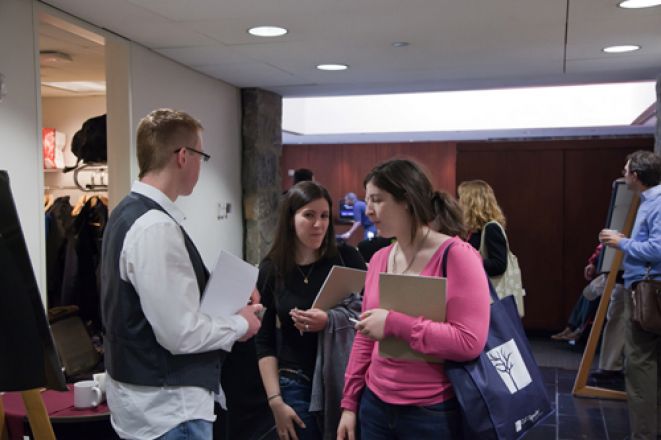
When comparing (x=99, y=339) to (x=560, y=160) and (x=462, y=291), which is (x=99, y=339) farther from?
(x=560, y=160)

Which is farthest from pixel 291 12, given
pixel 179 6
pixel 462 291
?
pixel 462 291

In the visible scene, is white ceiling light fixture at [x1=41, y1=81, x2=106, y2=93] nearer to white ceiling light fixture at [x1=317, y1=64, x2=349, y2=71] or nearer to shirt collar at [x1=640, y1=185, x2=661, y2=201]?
white ceiling light fixture at [x1=317, y1=64, x2=349, y2=71]

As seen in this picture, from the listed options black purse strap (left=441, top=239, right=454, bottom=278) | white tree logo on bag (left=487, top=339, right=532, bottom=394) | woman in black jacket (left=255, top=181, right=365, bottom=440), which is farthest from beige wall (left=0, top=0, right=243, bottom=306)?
white tree logo on bag (left=487, top=339, right=532, bottom=394)

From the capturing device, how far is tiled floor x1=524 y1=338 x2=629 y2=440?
3.86 meters

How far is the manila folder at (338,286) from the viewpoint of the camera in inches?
78.6

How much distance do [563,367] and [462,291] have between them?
13.7ft

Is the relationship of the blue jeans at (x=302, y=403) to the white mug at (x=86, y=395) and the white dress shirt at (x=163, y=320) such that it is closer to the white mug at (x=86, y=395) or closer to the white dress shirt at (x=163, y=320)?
the white dress shirt at (x=163, y=320)

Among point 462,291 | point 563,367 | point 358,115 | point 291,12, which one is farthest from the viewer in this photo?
point 358,115

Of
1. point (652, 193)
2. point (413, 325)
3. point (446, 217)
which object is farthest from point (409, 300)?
point (652, 193)

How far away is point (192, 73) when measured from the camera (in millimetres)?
4652

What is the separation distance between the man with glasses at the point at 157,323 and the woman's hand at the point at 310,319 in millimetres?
312

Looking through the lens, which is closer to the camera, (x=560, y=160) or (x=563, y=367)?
(x=563, y=367)

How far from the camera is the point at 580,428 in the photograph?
3936mm

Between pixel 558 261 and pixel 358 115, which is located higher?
pixel 358 115
